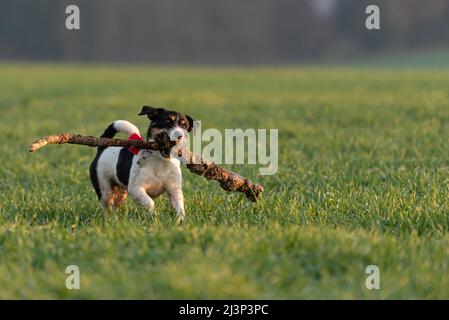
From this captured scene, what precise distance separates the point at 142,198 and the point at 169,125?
0.68m

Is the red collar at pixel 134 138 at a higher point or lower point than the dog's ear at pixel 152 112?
lower

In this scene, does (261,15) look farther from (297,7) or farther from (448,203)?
(448,203)

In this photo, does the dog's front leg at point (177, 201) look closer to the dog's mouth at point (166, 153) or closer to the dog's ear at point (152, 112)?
the dog's mouth at point (166, 153)

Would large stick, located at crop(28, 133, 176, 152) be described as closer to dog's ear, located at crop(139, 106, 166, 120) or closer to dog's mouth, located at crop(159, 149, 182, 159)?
dog's mouth, located at crop(159, 149, 182, 159)

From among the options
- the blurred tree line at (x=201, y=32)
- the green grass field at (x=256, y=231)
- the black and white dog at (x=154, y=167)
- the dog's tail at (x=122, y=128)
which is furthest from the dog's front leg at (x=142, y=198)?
the blurred tree line at (x=201, y=32)

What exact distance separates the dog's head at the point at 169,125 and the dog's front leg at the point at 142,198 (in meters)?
0.37

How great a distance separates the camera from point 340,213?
20.5 ft

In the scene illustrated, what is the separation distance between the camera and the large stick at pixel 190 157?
5909 millimetres

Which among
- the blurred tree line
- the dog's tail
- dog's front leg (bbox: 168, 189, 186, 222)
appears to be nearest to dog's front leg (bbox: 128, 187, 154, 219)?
dog's front leg (bbox: 168, 189, 186, 222)

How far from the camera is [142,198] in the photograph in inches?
246

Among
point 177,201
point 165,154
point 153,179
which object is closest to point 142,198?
point 153,179

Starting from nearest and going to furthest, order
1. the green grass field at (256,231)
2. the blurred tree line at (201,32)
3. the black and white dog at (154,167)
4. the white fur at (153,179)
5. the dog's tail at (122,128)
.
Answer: the green grass field at (256,231) → the black and white dog at (154,167) → the white fur at (153,179) → the dog's tail at (122,128) → the blurred tree line at (201,32)

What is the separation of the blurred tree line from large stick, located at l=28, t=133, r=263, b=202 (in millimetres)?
90143

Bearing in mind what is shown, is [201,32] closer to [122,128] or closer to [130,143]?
[122,128]
